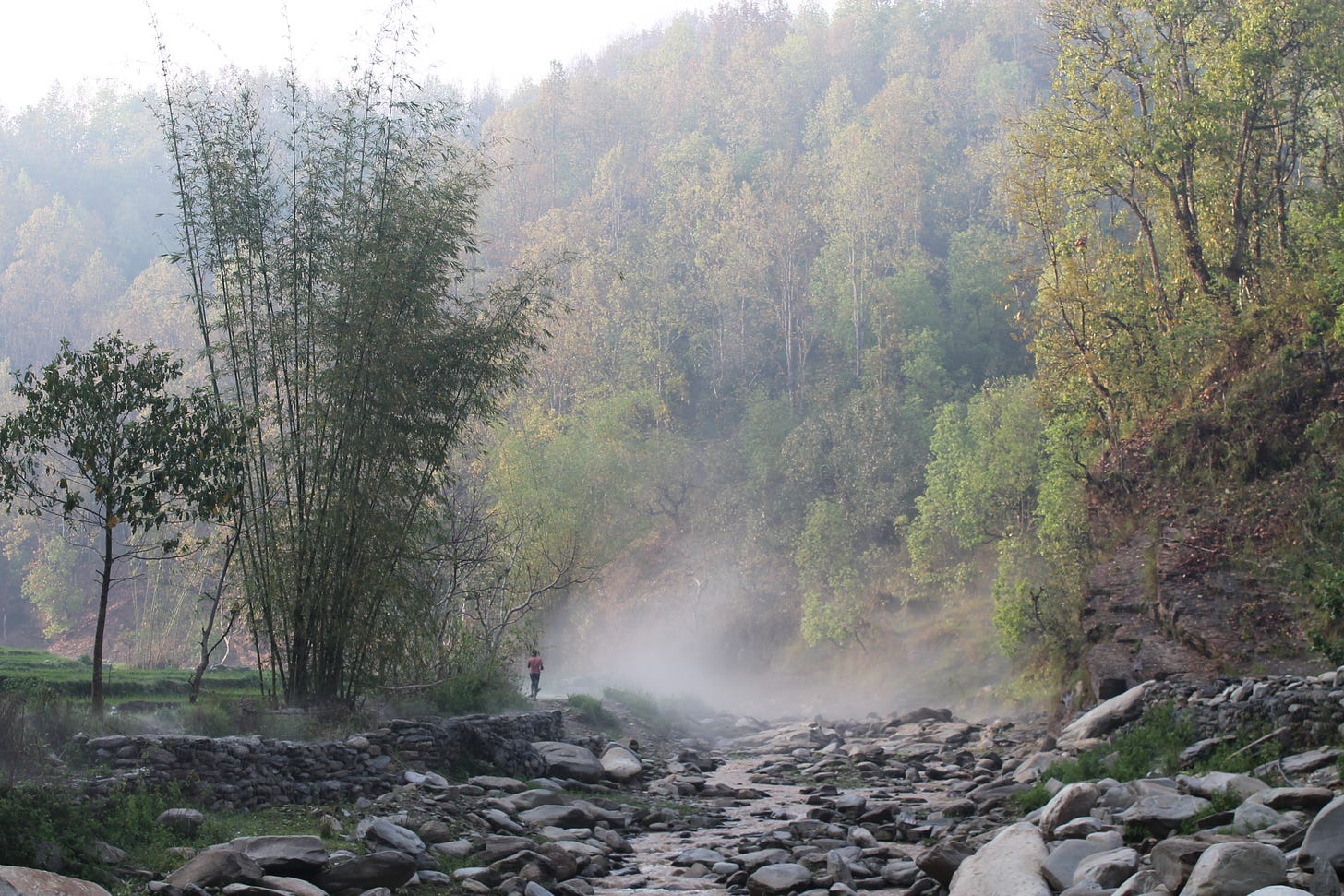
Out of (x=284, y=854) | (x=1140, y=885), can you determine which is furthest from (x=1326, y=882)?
(x=284, y=854)

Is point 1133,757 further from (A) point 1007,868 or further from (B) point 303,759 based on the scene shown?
(B) point 303,759

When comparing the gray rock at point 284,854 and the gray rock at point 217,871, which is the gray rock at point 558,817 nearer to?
the gray rock at point 284,854

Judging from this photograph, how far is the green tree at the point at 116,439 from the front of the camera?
539 inches

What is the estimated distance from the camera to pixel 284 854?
951cm

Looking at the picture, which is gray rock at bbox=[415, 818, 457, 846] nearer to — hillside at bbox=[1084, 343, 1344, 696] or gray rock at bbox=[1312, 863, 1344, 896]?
gray rock at bbox=[1312, 863, 1344, 896]

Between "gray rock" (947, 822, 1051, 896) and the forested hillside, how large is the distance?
573 centimetres

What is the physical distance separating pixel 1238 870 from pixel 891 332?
52.7m

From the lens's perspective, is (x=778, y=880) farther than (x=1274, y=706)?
No

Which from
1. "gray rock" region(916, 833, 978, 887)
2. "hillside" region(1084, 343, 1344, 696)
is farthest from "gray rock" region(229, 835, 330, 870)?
"hillside" region(1084, 343, 1344, 696)

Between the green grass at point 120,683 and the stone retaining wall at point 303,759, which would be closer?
the stone retaining wall at point 303,759

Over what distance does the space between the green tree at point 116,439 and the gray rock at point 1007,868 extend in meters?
10.6

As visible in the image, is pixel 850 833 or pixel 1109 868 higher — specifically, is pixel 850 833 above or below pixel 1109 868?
below

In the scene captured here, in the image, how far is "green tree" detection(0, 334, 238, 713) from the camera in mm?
13703

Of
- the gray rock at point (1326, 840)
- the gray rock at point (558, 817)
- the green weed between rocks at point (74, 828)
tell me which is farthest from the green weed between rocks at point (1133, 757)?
the green weed between rocks at point (74, 828)
